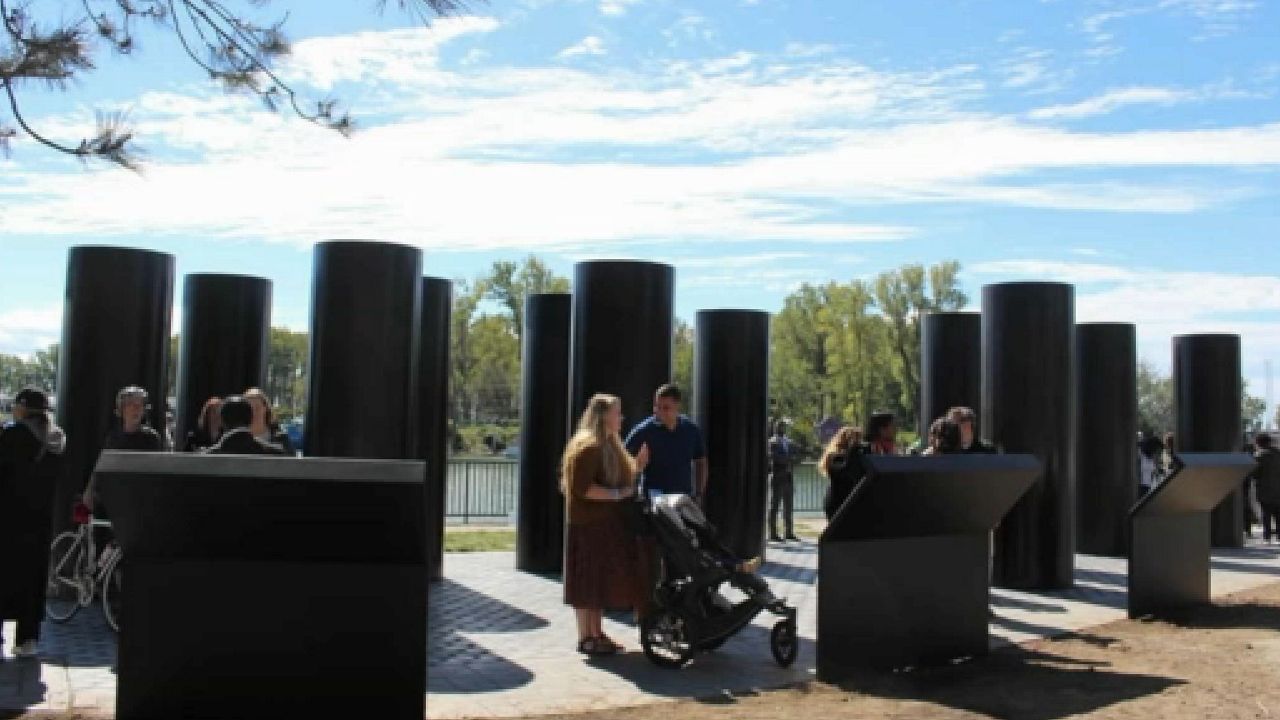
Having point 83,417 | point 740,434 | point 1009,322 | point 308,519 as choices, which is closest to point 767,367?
point 740,434

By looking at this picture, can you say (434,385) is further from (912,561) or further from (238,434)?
(912,561)

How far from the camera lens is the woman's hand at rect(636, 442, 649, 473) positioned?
8625 millimetres

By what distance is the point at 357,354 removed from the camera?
9.91 metres

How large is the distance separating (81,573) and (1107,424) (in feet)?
39.1

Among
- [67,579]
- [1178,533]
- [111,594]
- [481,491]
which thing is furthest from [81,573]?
[481,491]

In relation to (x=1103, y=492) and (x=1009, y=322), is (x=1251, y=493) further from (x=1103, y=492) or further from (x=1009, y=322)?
(x=1009, y=322)

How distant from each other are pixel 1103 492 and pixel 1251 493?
7.03 meters

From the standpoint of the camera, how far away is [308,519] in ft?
15.6

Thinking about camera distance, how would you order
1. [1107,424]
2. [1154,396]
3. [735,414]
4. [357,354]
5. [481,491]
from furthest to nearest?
[1154,396] < [481,491] < [1107,424] < [735,414] < [357,354]

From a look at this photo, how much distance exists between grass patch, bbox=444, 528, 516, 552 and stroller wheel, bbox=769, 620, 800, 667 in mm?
7601

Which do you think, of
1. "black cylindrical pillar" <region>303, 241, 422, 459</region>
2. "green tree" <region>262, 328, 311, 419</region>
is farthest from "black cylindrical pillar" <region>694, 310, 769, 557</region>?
"green tree" <region>262, 328, 311, 419</region>

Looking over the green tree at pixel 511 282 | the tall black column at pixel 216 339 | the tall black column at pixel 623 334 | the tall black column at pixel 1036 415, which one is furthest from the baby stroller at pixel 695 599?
the green tree at pixel 511 282

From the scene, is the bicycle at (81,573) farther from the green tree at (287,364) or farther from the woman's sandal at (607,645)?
the green tree at (287,364)

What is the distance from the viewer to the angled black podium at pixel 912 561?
7031mm
